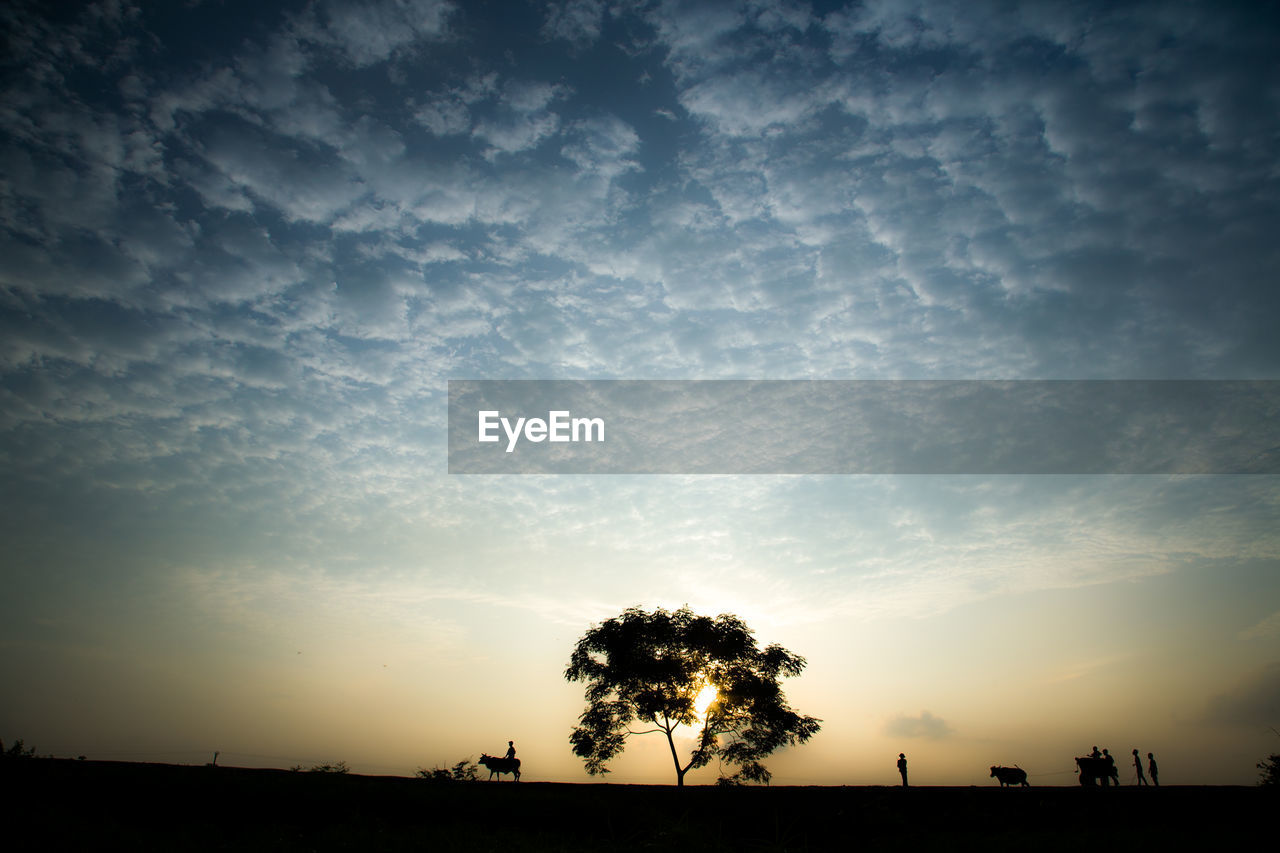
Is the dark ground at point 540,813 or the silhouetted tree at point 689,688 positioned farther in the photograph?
the silhouetted tree at point 689,688

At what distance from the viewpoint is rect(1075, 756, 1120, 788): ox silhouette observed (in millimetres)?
31375

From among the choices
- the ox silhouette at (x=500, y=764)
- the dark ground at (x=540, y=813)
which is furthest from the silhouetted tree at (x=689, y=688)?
the dark ground at (x=540, y=813)

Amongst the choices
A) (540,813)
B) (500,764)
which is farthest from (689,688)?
(540,813)

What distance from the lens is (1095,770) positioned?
31.5m

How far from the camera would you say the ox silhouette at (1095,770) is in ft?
103

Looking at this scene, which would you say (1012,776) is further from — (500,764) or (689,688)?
(500,764)

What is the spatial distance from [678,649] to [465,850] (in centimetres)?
3660

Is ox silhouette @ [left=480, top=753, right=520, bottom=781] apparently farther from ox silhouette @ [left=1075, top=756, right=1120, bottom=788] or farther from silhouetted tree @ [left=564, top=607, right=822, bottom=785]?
ox silhouette @ [left=1075, top=756, right=1120, bottom=788]

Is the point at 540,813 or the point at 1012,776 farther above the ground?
the point at 540,813

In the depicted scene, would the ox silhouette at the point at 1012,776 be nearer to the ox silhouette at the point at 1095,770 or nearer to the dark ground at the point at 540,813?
the ox silhouette at the point at 1095,770

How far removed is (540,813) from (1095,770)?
32916mm

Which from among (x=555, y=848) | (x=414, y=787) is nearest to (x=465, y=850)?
(x=555, y=848)

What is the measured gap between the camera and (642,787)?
22.8 meters

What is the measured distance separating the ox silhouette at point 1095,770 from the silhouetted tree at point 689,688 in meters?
14.0
